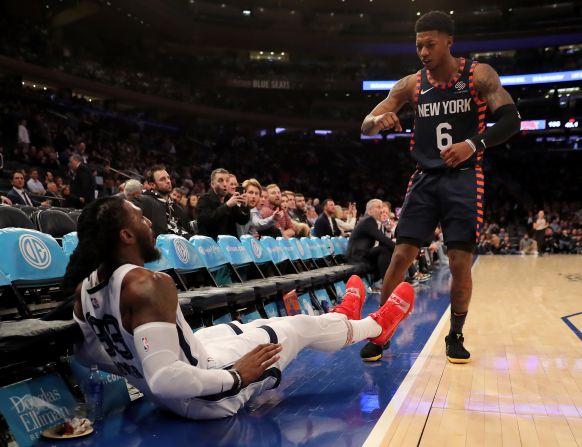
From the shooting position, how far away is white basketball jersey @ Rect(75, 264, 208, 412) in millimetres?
2105

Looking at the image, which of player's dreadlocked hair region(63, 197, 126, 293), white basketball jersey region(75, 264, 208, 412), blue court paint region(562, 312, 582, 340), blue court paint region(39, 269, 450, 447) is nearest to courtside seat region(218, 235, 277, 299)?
blue court paint region(39, 269, 450, 447)

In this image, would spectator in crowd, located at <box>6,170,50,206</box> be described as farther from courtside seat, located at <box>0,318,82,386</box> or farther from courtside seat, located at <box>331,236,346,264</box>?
courtside seat, located at <box>0,318,82,386</box>

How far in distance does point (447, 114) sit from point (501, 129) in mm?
351

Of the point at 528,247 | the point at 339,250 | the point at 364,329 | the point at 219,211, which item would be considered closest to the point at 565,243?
the point at 528,247

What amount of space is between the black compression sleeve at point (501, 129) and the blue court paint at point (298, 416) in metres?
1.34

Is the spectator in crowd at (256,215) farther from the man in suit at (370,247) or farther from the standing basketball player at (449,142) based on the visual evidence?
the standing basketball player at (449,142)

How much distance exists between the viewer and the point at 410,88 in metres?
3.52

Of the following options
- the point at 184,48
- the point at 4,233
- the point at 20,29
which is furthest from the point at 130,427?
the point at 184,48

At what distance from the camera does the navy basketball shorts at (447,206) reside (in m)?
3.24

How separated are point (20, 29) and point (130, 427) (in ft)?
60.7

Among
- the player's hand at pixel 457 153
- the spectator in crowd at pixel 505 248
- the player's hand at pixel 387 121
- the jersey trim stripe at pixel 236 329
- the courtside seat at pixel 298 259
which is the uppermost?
the player's hand at pixel 387 121

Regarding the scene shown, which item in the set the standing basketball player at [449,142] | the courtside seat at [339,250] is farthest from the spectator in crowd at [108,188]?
the standing basketball player at [449,142]

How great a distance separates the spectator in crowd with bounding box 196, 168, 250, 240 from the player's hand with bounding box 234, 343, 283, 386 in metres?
3.09

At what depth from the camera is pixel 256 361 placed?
2281 millimetres
